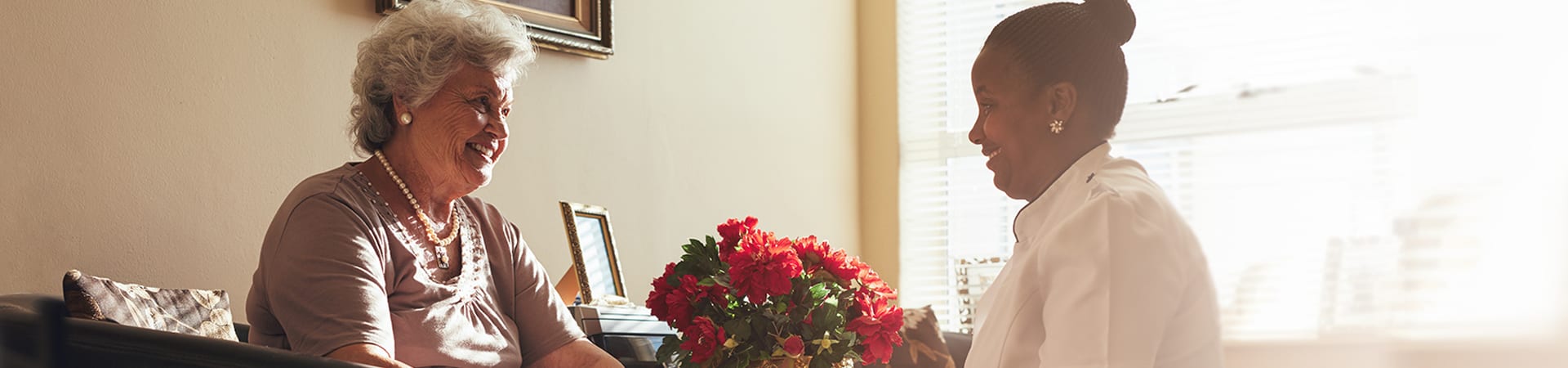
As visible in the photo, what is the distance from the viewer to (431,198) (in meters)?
2.52

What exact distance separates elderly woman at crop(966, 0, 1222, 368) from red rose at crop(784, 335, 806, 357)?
0.74 m

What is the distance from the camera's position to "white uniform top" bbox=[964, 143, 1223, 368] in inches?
47.1

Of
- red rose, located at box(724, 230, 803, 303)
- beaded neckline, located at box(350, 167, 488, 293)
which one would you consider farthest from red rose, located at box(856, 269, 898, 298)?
beaded neckline, located at box(350, 167, 488, 293)

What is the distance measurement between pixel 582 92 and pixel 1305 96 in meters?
2.38

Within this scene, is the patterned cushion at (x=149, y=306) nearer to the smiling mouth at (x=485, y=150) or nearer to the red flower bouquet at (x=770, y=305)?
the smiling mouth at (x=485, y=150)

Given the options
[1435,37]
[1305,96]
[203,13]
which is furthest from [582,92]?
[1435,37]

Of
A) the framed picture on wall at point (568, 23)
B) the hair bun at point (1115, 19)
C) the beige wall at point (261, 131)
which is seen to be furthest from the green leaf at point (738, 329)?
the framed picture on wall at point (568, 23)

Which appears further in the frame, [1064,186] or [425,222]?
[425,222]

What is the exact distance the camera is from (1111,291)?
3.91 ft

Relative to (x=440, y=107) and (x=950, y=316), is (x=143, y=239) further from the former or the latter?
(x=950, y=316)

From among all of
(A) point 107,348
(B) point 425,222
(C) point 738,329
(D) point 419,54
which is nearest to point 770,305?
(C) point 738,329

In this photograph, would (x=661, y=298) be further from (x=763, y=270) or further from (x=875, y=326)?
(x=875, y=326)

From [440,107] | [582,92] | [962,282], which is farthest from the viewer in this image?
[962,282]

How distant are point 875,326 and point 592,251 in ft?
4.08
